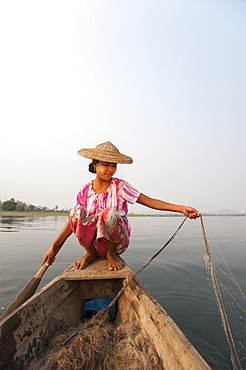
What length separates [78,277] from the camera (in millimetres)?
2057

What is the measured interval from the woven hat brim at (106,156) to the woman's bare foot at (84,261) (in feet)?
3.67

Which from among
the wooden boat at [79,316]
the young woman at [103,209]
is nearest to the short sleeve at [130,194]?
the young woman at [103,209]

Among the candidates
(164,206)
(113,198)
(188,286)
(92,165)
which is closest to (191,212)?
(164,206)

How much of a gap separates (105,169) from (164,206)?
0.76m

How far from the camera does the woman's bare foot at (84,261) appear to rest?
2.40 meters

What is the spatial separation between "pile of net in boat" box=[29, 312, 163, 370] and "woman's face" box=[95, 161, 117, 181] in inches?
57.4

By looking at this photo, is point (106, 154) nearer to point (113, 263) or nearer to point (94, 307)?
point (113, 263)

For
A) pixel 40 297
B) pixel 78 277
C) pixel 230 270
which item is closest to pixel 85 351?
pixel 40 297

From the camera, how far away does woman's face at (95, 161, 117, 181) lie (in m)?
2.46

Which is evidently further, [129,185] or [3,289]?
[3,289]

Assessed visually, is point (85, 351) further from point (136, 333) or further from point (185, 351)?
point (185, 351)

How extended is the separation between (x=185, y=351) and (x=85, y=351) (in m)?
0.61

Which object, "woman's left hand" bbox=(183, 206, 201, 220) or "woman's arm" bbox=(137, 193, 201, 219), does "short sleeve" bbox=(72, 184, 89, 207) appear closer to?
"woman's arm" bbox=(137, 193, 201, 219)

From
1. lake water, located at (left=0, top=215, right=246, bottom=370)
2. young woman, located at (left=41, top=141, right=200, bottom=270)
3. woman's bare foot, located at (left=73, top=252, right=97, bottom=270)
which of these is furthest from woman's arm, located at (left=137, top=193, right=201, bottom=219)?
woman's bare foot, located at (left=73, top=252, right=97, bottom=270)
